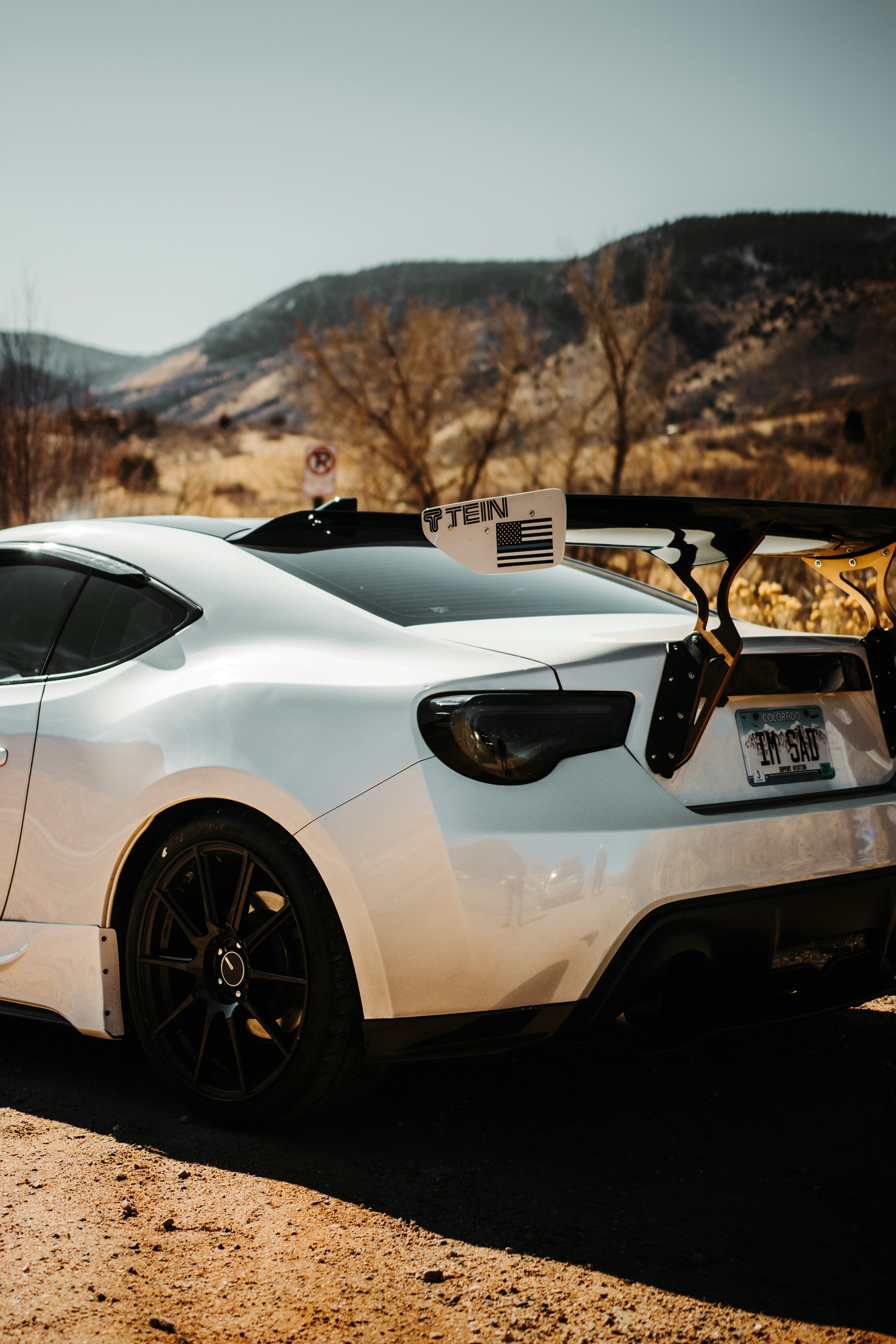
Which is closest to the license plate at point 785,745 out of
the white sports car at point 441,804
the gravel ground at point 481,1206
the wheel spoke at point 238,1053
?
the white sports car at point 441,804

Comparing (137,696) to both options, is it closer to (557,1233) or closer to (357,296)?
(557,1233)

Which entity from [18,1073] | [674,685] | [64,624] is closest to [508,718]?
[674,685]

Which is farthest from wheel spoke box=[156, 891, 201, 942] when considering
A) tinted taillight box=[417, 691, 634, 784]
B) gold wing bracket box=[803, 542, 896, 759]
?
gold wing bracket box=[803, 542, 896, 759]

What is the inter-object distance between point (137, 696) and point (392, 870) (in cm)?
91

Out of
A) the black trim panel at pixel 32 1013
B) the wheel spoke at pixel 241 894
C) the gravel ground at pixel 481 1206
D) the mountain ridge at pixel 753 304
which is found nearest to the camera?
the gravel ground at pixel 481 1206

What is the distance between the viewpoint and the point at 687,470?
33875mm

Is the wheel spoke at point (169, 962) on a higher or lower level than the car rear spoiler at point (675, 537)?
lower

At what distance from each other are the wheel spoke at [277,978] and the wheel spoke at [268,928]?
6 centimetres

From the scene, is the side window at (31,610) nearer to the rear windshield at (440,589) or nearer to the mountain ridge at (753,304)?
the rear windshield at (440,589)

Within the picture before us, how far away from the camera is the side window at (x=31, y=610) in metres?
3.43

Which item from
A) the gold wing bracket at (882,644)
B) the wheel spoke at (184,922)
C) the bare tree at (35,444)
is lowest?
the wheel spoke at (184,922)

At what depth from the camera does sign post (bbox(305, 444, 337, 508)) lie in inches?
603

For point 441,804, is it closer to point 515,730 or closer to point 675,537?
point 515,730

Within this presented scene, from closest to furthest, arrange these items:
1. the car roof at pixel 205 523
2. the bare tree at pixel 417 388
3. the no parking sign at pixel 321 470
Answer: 1. the car roof at pixel 205 523
2. the no parking sign at pixel 321 470
3. the bare tree at pixel 417 388
